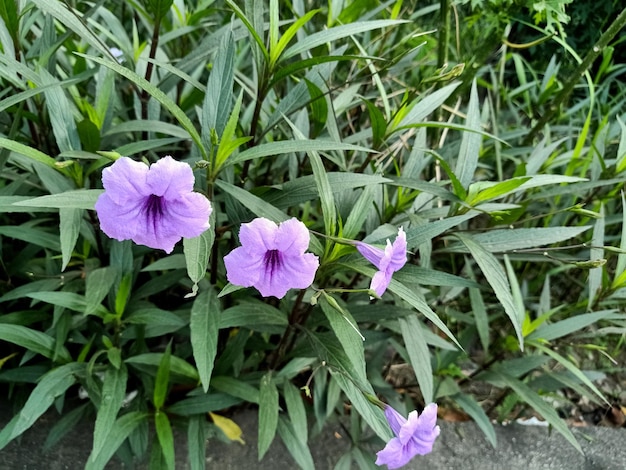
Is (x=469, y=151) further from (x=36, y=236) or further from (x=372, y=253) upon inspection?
(x=36, y=236)

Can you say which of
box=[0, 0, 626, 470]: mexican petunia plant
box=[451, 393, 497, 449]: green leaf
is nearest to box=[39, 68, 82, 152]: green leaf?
box=[0, 0, 626, 470]: mexican petunia plant

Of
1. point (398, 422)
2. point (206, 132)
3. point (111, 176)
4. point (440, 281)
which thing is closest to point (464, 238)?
point (440, 281)

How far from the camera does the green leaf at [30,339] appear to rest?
125 centimetres

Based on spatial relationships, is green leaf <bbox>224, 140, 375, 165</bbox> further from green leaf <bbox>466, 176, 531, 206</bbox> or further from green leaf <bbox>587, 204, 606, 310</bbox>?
green leaf <bbox>587, 204, 606, 310</bbox>

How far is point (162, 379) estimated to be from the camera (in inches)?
50.4

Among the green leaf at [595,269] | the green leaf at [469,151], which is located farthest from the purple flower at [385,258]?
the green leaf at [595,269]

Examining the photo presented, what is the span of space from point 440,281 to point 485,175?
1.13 metres

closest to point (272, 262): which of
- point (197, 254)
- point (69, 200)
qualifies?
point (197, 254)

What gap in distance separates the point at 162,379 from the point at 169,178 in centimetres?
63

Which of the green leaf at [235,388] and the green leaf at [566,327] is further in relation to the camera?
the green leaf at [566,327]

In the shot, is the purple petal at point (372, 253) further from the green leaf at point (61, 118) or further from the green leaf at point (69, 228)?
the green leaf at point (61, 118)

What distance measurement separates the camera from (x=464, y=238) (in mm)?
1248

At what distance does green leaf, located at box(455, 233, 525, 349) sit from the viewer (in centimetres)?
112

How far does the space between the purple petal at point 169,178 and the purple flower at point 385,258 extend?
0.31m
